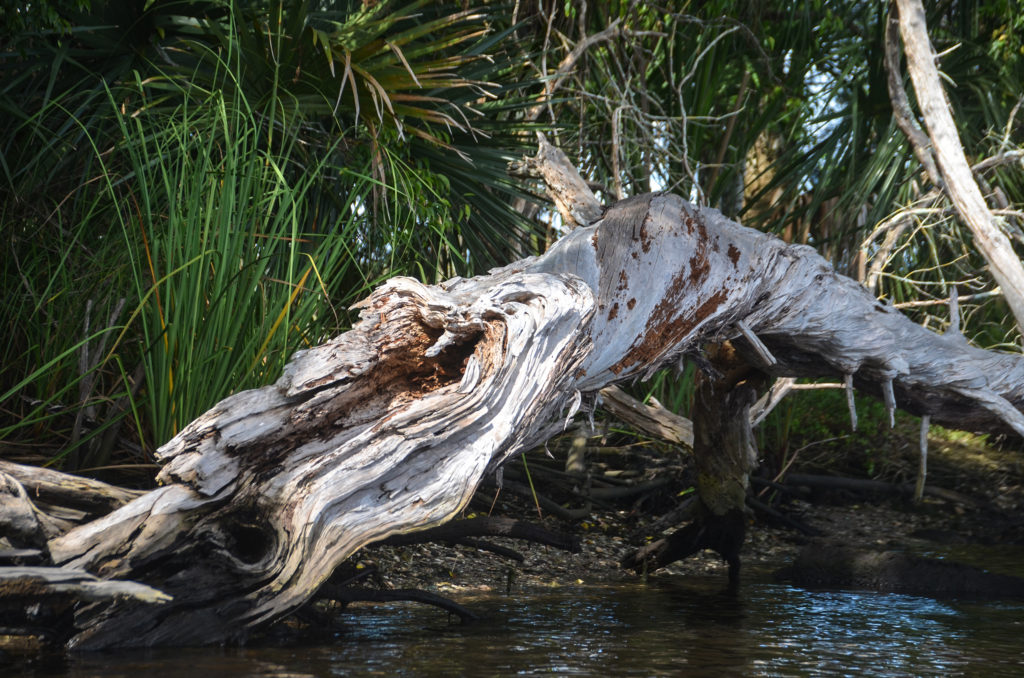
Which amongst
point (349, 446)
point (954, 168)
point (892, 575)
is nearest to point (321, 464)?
point (349, 446)

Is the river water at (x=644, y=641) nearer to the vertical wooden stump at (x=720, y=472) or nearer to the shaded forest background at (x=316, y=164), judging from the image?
the vertical wooden stump at (x=720, y=472)

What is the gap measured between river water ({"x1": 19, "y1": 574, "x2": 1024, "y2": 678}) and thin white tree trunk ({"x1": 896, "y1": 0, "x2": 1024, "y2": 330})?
1.46m

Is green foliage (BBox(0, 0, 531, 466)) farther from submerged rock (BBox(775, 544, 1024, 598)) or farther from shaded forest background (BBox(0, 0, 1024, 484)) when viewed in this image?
submerged rock (BBox(775, 544, 1024, 598))

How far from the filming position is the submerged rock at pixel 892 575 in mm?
4387

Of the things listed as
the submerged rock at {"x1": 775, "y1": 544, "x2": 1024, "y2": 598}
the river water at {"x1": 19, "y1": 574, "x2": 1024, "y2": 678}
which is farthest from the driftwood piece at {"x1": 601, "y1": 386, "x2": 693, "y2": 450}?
the submerged rock at {"x1": 775, "y1": 544, "x2": 1024, "y2": 598}

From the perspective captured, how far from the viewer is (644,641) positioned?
10.3 feet

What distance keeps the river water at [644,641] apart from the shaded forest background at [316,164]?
34.6 inches

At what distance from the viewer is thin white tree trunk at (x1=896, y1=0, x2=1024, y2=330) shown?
166 inches

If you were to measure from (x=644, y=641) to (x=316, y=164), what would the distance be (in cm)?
251

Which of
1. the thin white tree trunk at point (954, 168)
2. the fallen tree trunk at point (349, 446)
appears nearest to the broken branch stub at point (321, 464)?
the fallen tree trunk at point (349, 446)

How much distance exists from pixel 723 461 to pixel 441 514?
91.3 inches

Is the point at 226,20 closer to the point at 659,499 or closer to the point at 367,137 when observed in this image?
the point at 367,137

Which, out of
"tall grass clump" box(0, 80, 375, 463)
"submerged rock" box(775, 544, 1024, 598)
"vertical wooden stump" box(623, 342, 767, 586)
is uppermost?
"tall grass clump" box(0, 80, 375, 463)

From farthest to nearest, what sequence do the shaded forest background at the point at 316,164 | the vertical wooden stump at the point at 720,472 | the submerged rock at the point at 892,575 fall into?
1. the vertical wooden stump at the point at 720,472
2. the submerged rock at the point at 892,575
3. the shaded forest background at the point at 316,164
